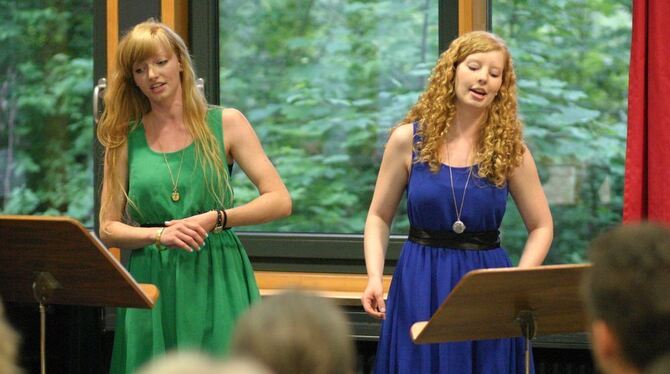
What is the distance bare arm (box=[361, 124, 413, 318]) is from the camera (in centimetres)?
306

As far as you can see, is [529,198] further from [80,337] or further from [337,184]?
[80,337]

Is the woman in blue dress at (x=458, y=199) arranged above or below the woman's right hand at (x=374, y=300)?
above

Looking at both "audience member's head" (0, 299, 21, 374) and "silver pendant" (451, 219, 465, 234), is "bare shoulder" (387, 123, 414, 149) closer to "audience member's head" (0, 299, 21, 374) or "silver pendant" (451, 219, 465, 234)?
"silver pendant" (451, 219, 465, 234)

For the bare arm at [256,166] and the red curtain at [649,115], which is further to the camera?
the red curtain at [649,115]

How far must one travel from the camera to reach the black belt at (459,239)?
3.05 m

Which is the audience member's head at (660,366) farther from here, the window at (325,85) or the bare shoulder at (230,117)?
the window at (325,85)

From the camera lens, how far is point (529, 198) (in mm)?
3076

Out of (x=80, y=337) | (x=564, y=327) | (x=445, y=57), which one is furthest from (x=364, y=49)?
(x=564, y=327)

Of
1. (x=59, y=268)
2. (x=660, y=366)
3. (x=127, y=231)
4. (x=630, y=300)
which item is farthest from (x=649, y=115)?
(x=660, y=366)

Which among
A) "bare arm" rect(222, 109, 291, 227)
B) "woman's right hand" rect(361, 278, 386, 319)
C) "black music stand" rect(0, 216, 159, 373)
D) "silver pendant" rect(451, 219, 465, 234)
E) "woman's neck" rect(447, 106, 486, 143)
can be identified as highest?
"woman's neck" rect(447, 106, 486, 143)

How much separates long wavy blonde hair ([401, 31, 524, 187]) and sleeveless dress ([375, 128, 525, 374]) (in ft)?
0.13

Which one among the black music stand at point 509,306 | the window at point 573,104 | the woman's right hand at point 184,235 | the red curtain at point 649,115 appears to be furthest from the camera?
the window at point 573,104

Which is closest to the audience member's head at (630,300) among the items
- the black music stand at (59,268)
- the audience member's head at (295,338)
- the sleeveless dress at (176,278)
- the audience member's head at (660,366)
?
the audience member's head at (660,366)

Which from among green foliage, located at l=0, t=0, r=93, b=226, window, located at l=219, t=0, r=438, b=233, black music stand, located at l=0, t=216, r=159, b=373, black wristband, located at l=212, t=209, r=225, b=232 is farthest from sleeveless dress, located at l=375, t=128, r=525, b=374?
green foliage, located at l=0, t=0, r=93, b=226
